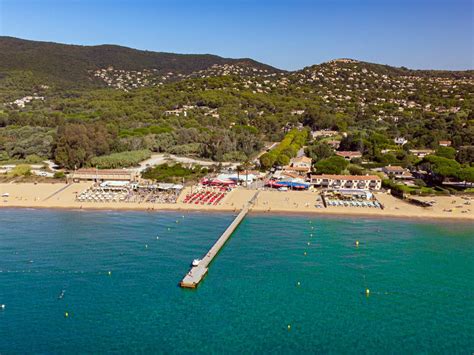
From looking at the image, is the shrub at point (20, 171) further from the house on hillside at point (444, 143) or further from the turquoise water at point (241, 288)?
the house on hillside at point (444, 143)

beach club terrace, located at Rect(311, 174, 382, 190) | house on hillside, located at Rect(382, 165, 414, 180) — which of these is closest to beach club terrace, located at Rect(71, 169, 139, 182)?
beach club terrace, located at Rect(311, 174, 382, 190)

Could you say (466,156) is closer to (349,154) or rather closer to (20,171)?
(349,154)

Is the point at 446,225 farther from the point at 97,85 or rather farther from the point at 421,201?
the point at 97,85

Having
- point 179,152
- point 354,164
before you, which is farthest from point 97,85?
point 354,164

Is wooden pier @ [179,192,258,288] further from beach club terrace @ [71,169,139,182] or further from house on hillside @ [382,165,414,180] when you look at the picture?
house on hillside @ [382,165,414,180]

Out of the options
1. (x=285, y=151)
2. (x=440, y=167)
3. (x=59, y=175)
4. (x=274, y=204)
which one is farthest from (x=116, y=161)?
(x=440, y=167)
